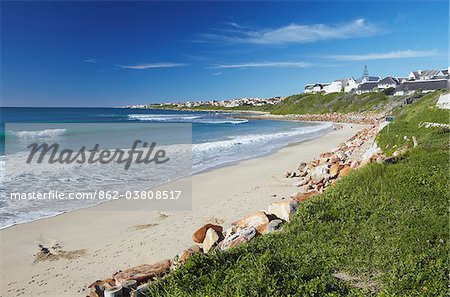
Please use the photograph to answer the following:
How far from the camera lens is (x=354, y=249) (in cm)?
530

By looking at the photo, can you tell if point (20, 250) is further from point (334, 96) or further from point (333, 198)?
point (334, 96)

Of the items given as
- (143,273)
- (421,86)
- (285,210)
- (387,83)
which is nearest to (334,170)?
(285,210)

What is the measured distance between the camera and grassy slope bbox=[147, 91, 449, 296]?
4.15 meters

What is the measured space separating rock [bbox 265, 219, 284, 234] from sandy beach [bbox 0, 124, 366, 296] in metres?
1.93

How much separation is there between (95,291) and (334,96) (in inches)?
3346

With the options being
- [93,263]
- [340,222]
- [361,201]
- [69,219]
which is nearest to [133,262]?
[93,263]

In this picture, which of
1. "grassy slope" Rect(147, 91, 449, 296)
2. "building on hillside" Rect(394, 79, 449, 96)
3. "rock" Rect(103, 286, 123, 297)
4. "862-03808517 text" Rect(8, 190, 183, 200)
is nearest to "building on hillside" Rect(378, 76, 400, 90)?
"building on hillside" Rect(394, 79, 449, 96)

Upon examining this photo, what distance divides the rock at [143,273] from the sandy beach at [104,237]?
3.06 feet

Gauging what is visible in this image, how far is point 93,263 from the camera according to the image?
654 cm

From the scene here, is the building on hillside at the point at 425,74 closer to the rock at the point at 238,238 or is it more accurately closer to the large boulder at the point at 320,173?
the large boulder at the point at 320,173

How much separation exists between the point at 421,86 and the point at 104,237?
6557 centimetres

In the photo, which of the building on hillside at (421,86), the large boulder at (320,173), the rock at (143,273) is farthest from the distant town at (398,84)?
the rock at (143,273)

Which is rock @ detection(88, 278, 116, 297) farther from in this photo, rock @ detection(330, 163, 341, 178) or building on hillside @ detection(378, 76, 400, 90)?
building on hillside @ detection(378, 76, 400, 90)

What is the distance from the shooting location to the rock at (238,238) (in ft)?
20.0
